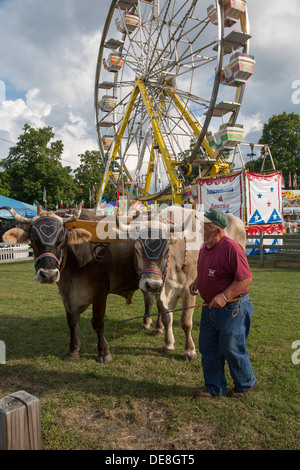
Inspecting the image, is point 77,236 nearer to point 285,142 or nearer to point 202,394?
point 202,394

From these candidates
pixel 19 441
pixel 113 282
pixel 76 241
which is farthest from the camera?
pixel 113 282

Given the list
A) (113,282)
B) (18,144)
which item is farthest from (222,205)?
(18,144)

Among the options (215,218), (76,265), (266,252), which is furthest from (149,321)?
(266,252)

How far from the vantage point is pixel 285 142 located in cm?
3869

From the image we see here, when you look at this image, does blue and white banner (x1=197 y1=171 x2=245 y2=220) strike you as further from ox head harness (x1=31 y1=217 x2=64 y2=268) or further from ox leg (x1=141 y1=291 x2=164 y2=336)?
ox head harness (x1=31 y1=217 x2=64 y2=268)

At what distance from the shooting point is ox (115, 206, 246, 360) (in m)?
3.76

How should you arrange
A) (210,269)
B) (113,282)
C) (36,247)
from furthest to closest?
(113,282), (36,247), (210,269)

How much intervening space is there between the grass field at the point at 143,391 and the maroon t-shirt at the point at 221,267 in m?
1.10

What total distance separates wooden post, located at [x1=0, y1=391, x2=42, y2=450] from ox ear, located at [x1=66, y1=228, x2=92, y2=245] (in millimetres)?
2306

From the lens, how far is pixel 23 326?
5836 millimetres

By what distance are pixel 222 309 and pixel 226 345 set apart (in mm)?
341

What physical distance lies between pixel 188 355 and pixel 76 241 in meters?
2.12

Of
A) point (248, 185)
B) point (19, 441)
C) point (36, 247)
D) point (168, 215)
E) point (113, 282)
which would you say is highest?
point (248, 185)

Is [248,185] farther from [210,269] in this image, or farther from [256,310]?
[210,269]
